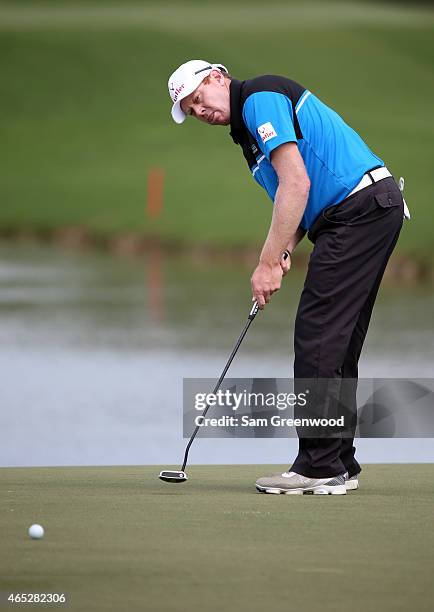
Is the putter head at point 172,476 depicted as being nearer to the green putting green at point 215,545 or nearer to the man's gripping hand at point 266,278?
the green putting green at point 215,545

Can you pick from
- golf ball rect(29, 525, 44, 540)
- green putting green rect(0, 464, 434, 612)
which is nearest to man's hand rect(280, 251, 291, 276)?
green putting green rect(0, 464, 434, 612)

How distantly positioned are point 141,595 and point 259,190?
24.5 meters

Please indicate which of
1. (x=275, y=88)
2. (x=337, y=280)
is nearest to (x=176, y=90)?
(x=275, y=88)

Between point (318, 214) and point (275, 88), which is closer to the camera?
point (275, 88)

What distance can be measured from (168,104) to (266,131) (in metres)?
35.2

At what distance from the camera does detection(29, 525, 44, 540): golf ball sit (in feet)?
14.8

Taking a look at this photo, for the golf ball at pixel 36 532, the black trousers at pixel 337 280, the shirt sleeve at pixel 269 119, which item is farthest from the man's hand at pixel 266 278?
the golf ball at pixel 36 532

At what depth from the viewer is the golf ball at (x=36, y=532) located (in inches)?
177

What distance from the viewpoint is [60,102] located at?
41625 mm

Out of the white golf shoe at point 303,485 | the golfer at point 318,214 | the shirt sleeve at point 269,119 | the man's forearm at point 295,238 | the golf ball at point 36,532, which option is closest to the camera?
the golf ball at point 36,532

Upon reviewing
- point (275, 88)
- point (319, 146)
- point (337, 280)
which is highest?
point (275, 88)

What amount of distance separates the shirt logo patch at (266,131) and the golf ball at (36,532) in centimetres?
154

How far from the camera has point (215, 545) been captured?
4.43 metres

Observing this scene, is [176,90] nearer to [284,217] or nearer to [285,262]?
[284,217]
